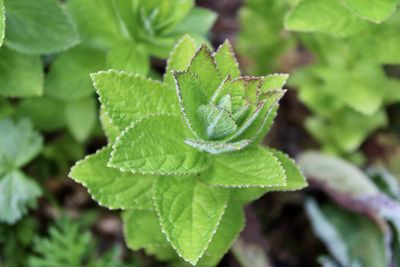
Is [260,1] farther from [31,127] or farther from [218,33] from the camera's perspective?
[31,127]

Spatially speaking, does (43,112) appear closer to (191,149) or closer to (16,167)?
(16,167)

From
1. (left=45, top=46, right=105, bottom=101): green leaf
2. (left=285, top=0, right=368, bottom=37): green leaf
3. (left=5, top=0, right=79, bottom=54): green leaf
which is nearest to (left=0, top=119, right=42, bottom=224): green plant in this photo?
(left=45, top=46, right=105, bottom=101): green leaf

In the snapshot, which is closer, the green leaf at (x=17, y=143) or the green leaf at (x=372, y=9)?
the green leaf at (x=372, y=9)

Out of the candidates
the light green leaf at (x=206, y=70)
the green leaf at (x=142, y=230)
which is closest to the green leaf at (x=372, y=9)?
the light green leaf at (x=206, y=70)

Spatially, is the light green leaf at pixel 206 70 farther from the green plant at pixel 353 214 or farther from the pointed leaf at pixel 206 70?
the green plant at pixel 353 214

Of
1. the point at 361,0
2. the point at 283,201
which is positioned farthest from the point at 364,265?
the point at 361,0

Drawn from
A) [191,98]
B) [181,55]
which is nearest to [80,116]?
[181,55]
